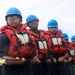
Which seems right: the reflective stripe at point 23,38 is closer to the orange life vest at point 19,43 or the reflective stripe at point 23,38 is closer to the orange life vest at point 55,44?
the orange life vest at point 19,43

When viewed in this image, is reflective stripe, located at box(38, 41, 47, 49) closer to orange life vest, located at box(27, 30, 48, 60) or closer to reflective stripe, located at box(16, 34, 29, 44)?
orange life vest, located at box(27, 30, 48, 60)

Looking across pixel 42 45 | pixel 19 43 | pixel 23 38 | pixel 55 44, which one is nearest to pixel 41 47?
pixel 42 45

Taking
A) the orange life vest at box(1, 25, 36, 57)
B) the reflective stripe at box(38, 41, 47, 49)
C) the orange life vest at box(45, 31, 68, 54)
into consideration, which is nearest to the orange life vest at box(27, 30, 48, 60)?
the reflective stripe at box(38, 41, 47, 49)

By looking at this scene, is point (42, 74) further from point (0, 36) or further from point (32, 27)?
point (0, 36)

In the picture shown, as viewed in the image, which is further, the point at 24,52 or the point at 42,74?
the point at 42,74

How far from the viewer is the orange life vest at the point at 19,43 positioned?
5805 mm

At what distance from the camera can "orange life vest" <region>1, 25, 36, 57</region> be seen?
5805mm

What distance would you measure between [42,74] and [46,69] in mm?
268

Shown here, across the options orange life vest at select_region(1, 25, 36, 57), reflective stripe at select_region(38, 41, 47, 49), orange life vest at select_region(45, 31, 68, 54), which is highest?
orange life vest at select_region(1, 25, 36, 57)

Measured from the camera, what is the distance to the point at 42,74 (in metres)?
8.02

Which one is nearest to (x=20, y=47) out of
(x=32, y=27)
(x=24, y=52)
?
(x=24, y=52)

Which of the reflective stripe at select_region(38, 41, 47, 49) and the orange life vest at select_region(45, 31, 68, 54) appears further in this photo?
the orange life vest at select_region(45, 31, 68, 54)

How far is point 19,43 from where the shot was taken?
5.89 m

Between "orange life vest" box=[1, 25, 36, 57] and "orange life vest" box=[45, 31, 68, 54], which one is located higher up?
"orange life vest" box=[1, 25, 36, 57]
